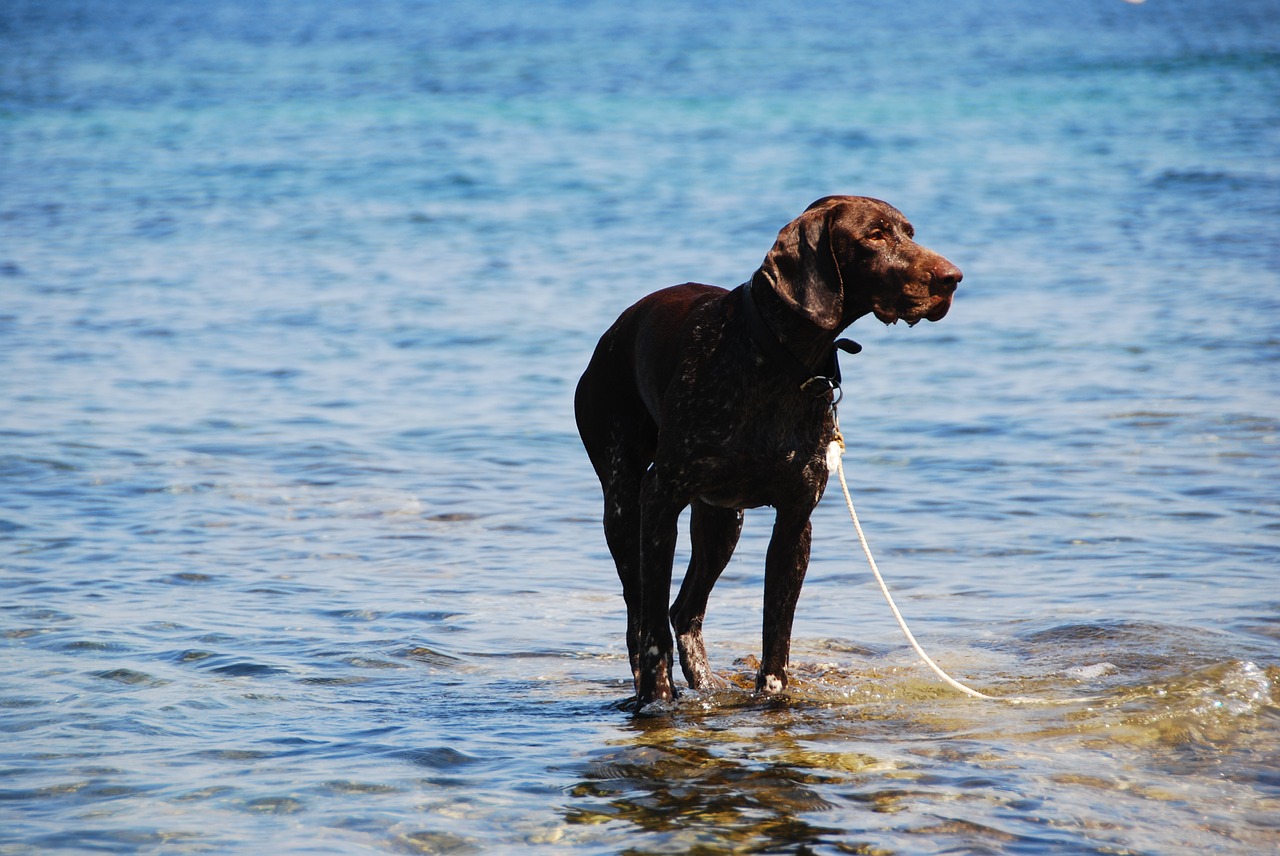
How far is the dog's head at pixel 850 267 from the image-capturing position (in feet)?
15.9

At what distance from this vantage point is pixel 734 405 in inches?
200

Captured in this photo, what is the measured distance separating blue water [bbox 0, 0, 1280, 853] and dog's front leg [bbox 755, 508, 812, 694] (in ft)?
0.42

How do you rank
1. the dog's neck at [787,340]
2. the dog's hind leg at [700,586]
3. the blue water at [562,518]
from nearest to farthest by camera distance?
1. the blue water at [562,518]
2. the dog's neck at [787,340]
3. the dog's hind leg at [700,586]

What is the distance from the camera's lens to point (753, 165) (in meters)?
25.5

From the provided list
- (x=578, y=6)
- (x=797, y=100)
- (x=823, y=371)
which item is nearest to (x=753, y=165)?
(x=797, y=100)

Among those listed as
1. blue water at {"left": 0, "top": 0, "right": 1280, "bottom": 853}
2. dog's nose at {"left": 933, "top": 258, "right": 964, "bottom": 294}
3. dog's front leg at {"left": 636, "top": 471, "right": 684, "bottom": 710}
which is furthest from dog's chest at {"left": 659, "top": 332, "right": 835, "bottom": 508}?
blue water at {"left": 0, "top": 0, "right": 1280, "bottom": 853}

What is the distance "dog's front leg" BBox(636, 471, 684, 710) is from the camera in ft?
17.3

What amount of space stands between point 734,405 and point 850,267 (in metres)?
0.61

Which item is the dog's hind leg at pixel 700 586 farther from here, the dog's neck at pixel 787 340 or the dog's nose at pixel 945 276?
the dog's nose at pixel 945 276

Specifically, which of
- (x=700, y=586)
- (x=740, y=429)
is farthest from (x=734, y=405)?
(x=700, y=586)

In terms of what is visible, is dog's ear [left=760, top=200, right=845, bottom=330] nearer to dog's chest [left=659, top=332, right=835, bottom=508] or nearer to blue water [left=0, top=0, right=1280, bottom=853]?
dog's chest [left=659, top=332, right=835, bottom=508]

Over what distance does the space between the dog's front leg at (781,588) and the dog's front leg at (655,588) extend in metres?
0.36

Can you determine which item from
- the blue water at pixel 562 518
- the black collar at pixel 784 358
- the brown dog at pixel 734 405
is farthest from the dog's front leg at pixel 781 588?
the black collar at pixel 784 358

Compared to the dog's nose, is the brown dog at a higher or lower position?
lower
